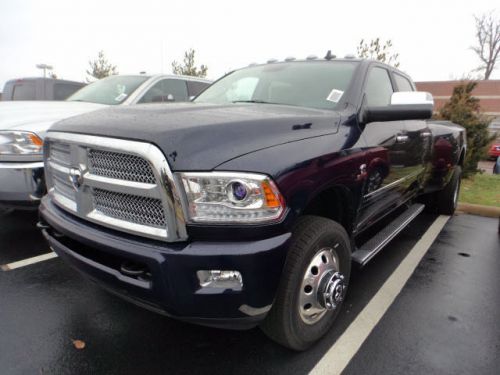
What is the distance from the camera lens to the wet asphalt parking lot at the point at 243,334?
212 cm

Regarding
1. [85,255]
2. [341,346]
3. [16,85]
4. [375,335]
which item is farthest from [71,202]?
[16,85]

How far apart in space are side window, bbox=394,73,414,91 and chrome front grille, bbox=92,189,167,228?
307 centimetres

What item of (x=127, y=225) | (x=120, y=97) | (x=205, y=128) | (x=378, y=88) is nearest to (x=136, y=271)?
(x=127, y=225)

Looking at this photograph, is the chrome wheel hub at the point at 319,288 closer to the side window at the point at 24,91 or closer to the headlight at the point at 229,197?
the headlight at the point at 229,197

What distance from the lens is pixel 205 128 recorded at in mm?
1821

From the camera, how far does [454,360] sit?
2207 millimetres

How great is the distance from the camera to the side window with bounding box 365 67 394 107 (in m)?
2.98

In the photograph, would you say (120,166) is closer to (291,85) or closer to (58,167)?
(58,167)

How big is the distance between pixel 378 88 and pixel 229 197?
7.15 ft

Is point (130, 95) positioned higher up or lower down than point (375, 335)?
higher up

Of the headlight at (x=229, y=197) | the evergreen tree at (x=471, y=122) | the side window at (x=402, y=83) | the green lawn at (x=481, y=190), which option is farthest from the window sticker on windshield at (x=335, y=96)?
the evergreen tree at (x=471, y=122)

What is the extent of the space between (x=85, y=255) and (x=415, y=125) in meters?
3.16

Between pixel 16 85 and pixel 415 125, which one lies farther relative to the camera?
pixel 16 85

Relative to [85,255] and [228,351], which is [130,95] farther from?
[228,351]
